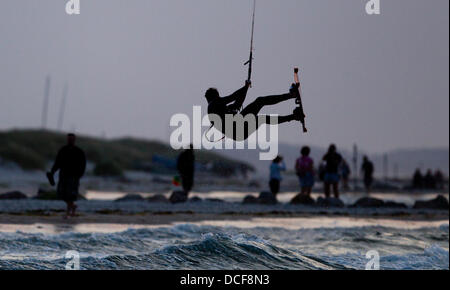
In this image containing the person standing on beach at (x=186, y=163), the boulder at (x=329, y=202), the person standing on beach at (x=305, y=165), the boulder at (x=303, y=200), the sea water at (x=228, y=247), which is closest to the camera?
the sea water at (x=228, y=247)

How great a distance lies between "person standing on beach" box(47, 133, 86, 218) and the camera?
19328 millimetres

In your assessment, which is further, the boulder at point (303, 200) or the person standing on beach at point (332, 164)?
the boulder at point (303, 200)

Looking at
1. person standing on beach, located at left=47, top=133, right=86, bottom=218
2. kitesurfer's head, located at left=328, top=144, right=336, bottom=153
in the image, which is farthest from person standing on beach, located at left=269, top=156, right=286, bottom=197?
person standing on beach, located at left=47, top=133, right=86, bottom=218

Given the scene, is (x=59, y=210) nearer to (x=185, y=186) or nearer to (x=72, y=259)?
(x=185, y=186)

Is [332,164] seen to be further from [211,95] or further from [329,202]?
[211,95]

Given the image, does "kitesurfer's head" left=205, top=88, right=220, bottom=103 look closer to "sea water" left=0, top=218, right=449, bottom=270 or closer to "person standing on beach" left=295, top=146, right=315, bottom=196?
"sea water" left=0, top=218, right=449, bottom=270

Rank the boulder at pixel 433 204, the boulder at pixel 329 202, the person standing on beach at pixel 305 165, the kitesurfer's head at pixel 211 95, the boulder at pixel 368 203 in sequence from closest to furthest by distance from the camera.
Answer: the kitesurfer's head at pixel 211 95
the person standing on beach at pixel 305 165
the boulder at pixel 329 202
the boulder at pixel 368 203
the boulder at pixel 433 204

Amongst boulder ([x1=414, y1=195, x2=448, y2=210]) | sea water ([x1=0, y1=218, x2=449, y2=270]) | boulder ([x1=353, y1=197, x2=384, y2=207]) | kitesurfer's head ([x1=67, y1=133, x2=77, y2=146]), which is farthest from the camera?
boulder ([x1=414, y1=195, x2=448, y2=210])

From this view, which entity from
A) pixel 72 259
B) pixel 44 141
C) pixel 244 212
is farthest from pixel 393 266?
pixel 44 141

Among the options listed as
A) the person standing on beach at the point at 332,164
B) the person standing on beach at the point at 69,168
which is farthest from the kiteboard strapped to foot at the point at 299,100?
the person standing on beach at the point at 332,164

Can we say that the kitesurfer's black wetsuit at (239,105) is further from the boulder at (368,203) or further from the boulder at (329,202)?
the boulder at (368,203)

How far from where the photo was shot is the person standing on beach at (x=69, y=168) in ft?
63.4
